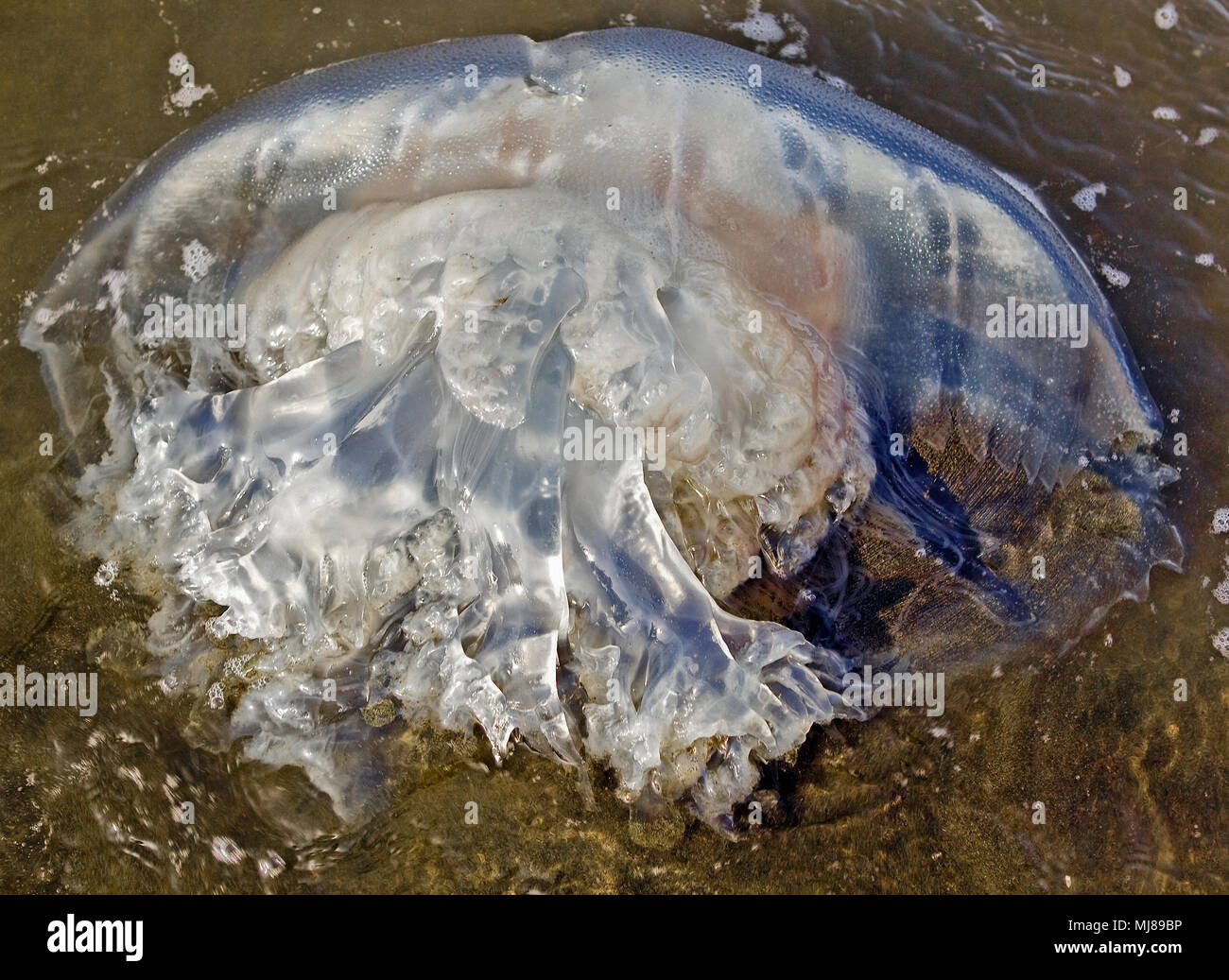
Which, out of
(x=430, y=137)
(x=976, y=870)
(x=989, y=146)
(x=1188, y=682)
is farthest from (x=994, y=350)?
(x=430, y=137)

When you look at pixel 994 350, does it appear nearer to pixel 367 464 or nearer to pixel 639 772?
pixel 639 772

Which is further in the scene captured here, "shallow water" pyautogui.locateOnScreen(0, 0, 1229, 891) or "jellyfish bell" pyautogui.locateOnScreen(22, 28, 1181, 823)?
"shallow water" pyautogui.locateOnScreen(0, 0, 1229, 891)

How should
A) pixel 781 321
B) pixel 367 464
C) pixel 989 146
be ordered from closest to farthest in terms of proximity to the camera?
pixel 367 464
pixel 781 321
pixel 989 146

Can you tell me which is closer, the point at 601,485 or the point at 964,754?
the point at 601,485

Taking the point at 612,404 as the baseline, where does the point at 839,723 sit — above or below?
below
